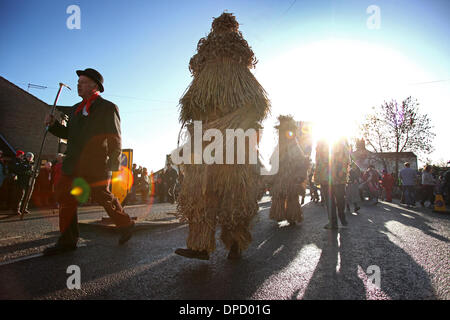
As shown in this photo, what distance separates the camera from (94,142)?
316 cm

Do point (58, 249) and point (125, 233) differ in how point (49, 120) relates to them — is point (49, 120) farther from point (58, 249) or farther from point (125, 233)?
point (125, 233)

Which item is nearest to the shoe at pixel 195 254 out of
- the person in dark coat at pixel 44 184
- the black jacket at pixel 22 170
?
the black jacket at pixel 22 170

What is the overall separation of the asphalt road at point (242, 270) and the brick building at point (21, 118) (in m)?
19.7

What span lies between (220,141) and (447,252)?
3.26 metres

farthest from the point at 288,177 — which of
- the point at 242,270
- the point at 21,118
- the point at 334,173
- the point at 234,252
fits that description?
the point at 21,118

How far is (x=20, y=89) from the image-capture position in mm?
20797

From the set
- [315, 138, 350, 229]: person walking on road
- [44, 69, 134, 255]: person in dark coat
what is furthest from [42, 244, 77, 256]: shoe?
[315, 138, 350, 229]: person walking on road

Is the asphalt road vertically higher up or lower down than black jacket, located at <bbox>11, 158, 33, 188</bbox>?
lower down

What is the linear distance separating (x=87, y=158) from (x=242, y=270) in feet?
7.29

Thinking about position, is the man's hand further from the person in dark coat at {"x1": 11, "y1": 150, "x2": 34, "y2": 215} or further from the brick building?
the brick building

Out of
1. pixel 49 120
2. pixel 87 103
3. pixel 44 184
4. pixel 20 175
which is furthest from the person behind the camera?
pixel 44 184

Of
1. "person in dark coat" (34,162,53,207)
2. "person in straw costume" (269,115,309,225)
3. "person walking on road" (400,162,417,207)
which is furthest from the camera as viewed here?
"person walking on road" (400,162,417,207)

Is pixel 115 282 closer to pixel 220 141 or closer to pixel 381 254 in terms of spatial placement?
pixel 220 141

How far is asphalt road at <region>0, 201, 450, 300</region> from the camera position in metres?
2.01
